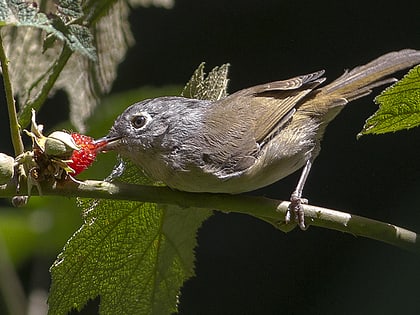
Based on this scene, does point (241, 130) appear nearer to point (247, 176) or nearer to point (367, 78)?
point (247, 176)

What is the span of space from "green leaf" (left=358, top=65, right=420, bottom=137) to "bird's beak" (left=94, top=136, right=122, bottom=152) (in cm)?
77

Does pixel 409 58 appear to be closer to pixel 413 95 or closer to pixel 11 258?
pixel 413 95

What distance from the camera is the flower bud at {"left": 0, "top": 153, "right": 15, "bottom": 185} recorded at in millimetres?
1626

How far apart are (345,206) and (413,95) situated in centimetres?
229

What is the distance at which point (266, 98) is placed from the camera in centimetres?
277

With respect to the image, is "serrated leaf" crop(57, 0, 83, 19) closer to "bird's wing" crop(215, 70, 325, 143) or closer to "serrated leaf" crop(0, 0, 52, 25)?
"serrated leaf" crop(0, 0, 52, 25)

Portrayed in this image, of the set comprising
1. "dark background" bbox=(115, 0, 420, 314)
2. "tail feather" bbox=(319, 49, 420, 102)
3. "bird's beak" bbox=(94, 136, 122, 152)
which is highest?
"tail feather" bbox=(319, 49, 420, 102)

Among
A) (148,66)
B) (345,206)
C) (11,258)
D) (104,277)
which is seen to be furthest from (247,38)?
(104,277)

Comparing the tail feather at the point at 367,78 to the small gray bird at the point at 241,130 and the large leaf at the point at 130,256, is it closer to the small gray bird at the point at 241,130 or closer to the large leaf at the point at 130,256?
the small gray bird at the point at 241,130

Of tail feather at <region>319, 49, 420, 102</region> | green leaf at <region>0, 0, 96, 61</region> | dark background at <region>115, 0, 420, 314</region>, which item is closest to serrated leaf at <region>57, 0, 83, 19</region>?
green leaf at <region>0, 0, 96, 61</region>

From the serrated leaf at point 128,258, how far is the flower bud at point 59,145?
513mm

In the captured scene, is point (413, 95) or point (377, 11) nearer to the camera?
point (413, 95)

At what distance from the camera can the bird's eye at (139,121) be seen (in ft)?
8.21

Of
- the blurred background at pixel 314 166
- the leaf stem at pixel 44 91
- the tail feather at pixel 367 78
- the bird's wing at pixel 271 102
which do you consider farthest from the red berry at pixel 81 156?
the blurred background at pixel 314 166
